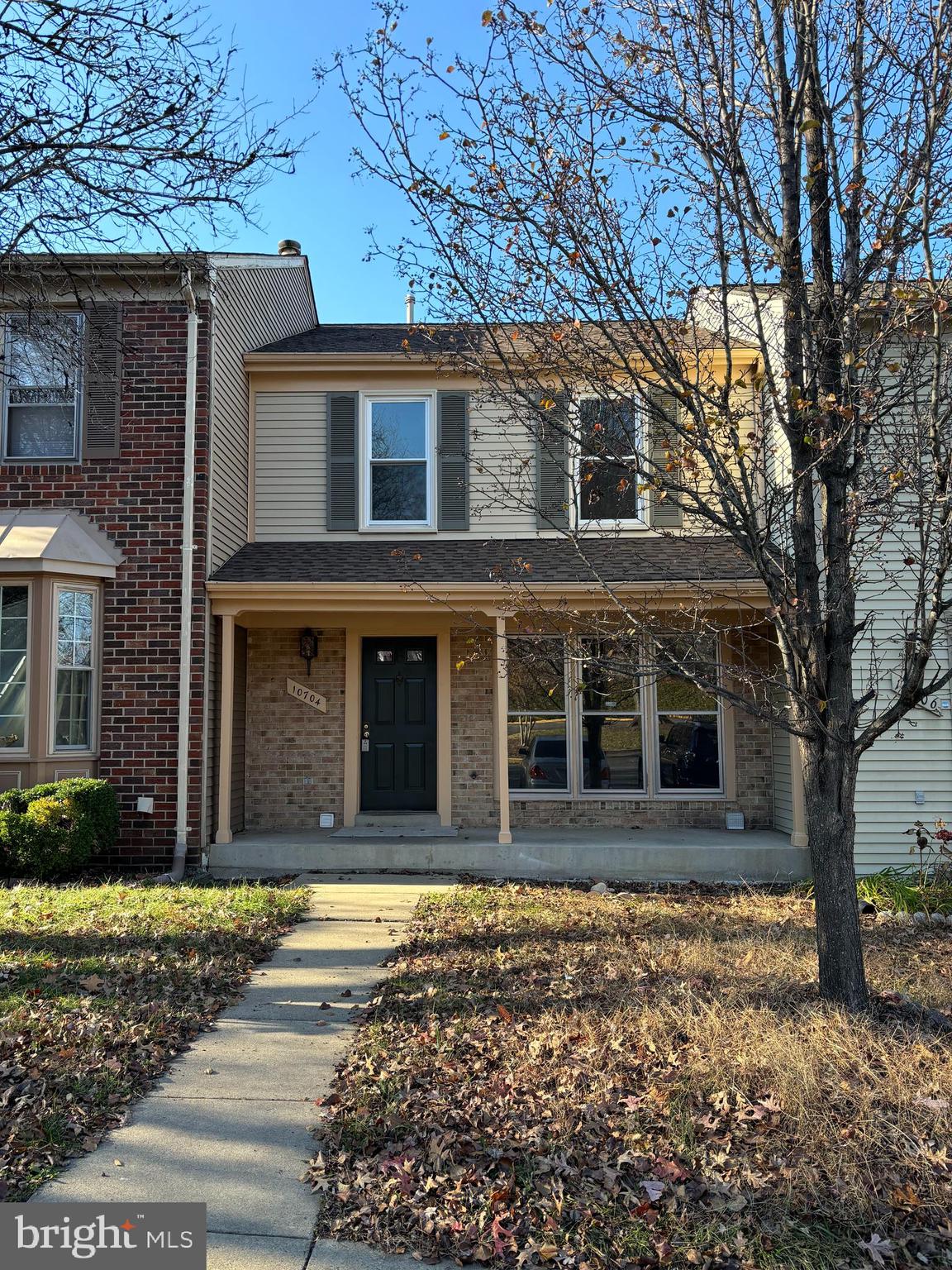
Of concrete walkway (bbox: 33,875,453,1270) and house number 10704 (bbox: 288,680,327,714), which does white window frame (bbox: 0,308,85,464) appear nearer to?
house number 10704 (bbox: 288,680,327,714)

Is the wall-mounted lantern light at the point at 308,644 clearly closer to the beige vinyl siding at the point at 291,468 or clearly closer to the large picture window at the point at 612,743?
the beige vinyl siding at the point at 291,468

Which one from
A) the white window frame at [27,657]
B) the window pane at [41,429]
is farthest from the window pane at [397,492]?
the white window frame at [27,657]

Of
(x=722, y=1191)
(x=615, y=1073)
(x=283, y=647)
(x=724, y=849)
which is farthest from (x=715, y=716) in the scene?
(x=722, y=1191)

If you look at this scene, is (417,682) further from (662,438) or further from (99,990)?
(99,990)

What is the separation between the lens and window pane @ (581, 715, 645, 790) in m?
10.6

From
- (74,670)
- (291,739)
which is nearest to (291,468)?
(291,739)

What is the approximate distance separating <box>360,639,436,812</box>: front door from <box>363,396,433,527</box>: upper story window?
5.36ft

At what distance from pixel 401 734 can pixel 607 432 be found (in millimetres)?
6071

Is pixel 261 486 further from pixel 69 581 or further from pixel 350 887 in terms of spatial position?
pixel 350 887

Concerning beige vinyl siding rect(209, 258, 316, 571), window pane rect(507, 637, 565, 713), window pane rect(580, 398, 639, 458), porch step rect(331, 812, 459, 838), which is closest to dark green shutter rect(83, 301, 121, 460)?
beige vinyl siding rect(209, 258, 316, 571)

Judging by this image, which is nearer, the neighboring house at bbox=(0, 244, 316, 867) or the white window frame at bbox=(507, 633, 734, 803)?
the neighboring house at bbox=(0, 244, 316, 867)

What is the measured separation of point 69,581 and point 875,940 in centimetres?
799

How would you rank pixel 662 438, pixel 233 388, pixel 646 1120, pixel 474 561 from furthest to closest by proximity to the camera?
pixel 233 388 < pixel 474 561 < pixel 662 438 < pixel 646 1120

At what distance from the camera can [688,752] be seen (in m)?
10.6
